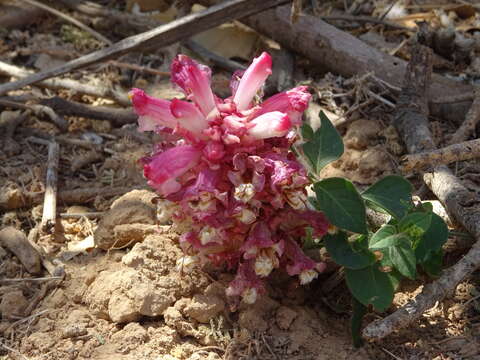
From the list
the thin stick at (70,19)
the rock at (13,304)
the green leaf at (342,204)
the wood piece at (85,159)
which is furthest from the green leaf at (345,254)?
the thin stick at (70,19)

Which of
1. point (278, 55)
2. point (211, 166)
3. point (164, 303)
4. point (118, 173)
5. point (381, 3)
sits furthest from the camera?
point (381, 3)

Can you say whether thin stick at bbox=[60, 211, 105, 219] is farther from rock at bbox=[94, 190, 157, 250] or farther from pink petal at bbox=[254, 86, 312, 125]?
pink petal at bbox=[254, 86, 312, 125]

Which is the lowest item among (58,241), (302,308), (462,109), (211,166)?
(58,241)

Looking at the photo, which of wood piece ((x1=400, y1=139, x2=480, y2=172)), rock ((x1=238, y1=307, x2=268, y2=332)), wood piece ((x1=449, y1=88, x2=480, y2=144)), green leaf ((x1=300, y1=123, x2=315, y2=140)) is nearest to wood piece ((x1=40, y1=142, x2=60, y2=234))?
rock ((x1=238, y1=307, x2=268, y2=332))

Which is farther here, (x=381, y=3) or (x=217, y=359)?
(x=381, y=3)

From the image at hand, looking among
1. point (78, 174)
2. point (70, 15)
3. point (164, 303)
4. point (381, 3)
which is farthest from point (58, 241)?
point (381, 3)

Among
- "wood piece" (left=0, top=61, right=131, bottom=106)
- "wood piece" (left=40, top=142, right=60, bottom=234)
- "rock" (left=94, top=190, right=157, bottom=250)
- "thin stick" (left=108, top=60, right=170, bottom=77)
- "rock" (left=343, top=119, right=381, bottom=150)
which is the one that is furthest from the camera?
"thin stick" (left=108, top=60, right=170, bottom=77)

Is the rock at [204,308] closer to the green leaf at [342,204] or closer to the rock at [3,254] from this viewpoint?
the green leaf at [342,204]

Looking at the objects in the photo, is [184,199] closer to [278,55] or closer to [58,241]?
[58,241]
